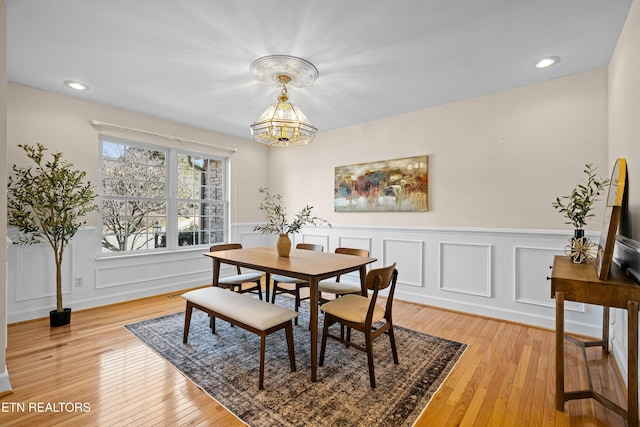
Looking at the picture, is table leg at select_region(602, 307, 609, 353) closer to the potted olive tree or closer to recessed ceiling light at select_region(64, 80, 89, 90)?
the potted olive tree

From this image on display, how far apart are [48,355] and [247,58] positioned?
307cm

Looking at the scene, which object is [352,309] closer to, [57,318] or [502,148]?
[502,148]

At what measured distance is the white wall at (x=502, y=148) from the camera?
2.89m

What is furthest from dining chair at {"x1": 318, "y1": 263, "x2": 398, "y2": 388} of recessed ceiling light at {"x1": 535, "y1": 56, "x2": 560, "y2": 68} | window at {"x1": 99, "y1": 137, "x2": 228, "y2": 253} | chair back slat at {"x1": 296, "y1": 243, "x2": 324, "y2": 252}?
window at {"x1": 99, "y1": 137, "x2": 228, "y2": 253}

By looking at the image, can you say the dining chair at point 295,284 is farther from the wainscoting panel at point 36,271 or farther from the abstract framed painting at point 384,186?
the wainscoting panel at point 36,271

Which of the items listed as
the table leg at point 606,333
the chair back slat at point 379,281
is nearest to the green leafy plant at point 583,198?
the table leg at point 606,333

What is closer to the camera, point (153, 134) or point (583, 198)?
point (583, 198)

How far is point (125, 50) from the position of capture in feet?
8.17

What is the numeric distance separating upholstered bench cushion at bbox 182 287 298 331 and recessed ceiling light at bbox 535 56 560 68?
311cm

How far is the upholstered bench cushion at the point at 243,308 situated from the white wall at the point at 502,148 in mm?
2482

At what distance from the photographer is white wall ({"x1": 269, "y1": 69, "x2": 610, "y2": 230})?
2893 mm

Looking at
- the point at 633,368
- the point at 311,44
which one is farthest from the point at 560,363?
the point at 311,44

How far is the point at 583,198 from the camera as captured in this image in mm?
2795

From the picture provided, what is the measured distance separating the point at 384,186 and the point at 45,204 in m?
4.07
